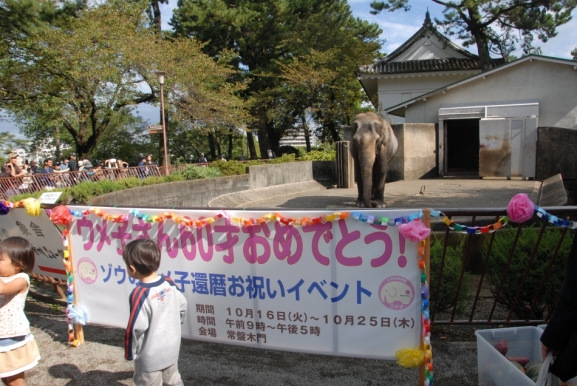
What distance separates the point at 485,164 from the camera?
53.1 ft

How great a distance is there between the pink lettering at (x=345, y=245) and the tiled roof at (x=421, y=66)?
25.6 m

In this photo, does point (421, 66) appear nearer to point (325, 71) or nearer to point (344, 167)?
point (325, 71)

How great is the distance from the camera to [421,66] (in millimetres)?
28281

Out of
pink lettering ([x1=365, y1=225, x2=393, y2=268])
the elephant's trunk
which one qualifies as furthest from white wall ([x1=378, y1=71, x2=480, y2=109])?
pink lettering ([x1=365, y1=225, x2=393, y2=268])

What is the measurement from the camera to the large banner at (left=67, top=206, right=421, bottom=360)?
10.5ft

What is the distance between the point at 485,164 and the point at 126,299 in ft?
48.4

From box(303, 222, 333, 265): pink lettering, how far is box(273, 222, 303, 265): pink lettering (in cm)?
9

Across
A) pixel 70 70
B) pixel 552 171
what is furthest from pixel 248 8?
pixel 552 171

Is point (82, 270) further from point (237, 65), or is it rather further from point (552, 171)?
point (237, 65)

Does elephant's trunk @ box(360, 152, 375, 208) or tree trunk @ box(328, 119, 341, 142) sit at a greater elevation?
tree trunk @ box(328, 119, 341, 142)

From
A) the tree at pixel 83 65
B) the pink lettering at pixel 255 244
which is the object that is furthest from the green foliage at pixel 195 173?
the pink lettering at pixel 255 244

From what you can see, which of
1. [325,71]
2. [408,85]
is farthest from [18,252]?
[408,85]

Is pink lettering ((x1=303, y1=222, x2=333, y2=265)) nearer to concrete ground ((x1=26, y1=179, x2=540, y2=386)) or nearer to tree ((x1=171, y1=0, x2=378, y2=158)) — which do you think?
concrete ground ((x1=26, y1=179, x2=540, y2=386))

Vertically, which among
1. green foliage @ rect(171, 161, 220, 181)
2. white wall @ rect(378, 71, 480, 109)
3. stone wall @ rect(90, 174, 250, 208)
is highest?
white wall @ rect(378, 71, 480, 109)
